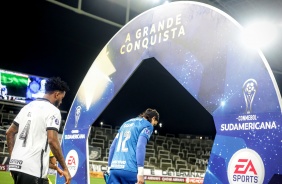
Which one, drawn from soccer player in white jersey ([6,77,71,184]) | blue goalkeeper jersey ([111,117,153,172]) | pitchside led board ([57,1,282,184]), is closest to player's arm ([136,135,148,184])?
blue goalkeeper jersey ([111,117,153,172])

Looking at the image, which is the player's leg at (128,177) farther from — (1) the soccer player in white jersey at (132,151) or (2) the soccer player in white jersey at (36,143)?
(2) the soccer player in white jersey at (36,143)

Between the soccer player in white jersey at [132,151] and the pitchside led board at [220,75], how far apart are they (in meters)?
0.81

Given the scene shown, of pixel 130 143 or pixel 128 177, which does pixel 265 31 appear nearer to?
pixel 130 143

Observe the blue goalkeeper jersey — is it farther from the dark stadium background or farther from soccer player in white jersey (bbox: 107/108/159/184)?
the dark stadium background

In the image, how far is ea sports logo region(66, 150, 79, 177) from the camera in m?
7.34

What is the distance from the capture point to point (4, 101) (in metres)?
19.9

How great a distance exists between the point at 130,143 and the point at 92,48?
51.6 feet

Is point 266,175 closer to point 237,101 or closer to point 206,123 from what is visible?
point 237,101

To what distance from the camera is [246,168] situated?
14.1 feet

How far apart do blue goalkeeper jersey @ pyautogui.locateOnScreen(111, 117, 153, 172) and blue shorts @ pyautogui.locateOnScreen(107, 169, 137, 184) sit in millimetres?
57

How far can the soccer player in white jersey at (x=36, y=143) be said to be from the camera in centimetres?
375

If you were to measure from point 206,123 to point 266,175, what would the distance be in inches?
1092

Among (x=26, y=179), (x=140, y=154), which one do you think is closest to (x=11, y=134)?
(x=26, y=179)

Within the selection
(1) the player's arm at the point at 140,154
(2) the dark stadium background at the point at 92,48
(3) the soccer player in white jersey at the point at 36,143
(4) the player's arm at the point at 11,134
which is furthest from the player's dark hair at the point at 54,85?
(2) the dark stadium background at the point at 92,48
